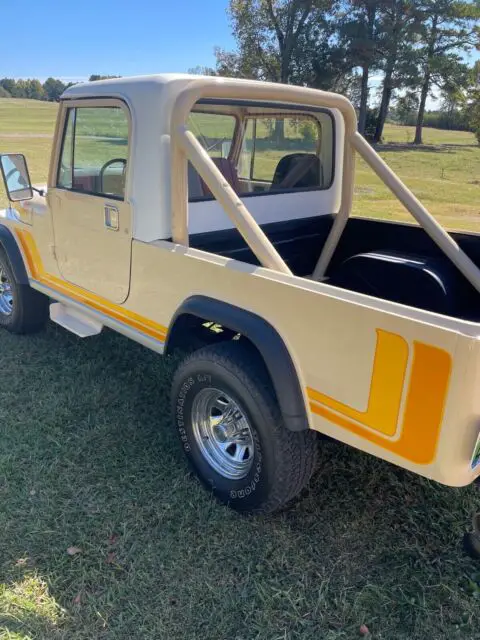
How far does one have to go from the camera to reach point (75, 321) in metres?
3.81

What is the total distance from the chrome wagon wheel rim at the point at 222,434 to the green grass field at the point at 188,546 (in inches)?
8.0

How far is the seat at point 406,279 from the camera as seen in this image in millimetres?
Result: 2758

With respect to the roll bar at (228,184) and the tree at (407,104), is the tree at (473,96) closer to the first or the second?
the tree at (407,104)

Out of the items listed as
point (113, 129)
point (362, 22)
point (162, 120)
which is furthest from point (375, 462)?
point (362, 22)

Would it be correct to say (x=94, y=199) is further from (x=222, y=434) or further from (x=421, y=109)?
(x=421, y=109)

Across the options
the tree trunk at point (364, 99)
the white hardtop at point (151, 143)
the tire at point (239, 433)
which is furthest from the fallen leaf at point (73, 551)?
the tree trunk at point (364, 99)

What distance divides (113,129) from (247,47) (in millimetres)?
40948

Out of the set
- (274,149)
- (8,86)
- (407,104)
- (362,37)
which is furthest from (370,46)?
(8,86)

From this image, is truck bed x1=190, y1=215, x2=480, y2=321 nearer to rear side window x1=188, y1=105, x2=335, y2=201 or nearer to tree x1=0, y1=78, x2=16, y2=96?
rear side window x1=188, y1=105, x2=335, y2=201

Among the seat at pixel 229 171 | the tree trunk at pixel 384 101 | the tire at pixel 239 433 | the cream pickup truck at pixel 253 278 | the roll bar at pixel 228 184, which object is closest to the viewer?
the cream pickup truck at pixel 253 278

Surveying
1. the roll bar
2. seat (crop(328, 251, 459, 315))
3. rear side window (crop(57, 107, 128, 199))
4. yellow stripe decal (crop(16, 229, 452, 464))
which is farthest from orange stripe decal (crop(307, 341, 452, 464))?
rear side window (crop(57, 107, 128, 199))

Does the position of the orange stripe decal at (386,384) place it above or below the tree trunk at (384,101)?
below

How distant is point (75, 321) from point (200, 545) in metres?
1.85

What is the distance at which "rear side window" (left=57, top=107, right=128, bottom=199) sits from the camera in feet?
10.5
